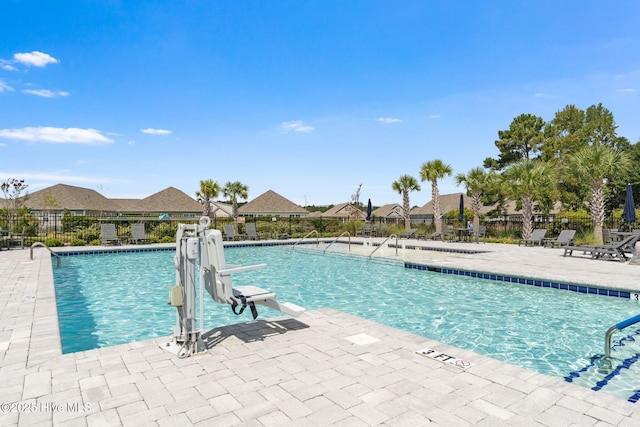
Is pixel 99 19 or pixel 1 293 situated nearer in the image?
pixel 1 293

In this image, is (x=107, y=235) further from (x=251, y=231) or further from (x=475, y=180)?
(x=475, y=180)

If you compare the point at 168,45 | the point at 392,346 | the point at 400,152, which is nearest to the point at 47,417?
the point at 392,346

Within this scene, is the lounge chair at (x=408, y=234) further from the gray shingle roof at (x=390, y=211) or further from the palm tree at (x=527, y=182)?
the gray shingle roof at (x=390, y=211)

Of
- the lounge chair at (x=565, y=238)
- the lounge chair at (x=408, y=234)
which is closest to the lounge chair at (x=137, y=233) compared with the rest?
the lounge chair at (x=408, y=234)

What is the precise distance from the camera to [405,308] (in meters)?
6.88

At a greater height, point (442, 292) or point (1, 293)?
point (1, 293)

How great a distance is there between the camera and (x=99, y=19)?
41.2ft

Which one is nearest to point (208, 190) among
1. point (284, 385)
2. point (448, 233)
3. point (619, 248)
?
point (448, 233)

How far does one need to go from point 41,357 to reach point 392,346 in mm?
3440

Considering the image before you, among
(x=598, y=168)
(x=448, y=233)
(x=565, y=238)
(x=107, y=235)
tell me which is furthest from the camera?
(x=448, y=233)

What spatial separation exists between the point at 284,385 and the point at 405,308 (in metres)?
4.29

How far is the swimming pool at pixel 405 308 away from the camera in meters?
4.91

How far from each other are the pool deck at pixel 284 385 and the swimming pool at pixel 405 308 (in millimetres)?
1166

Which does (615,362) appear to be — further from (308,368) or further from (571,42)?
(571,42)
